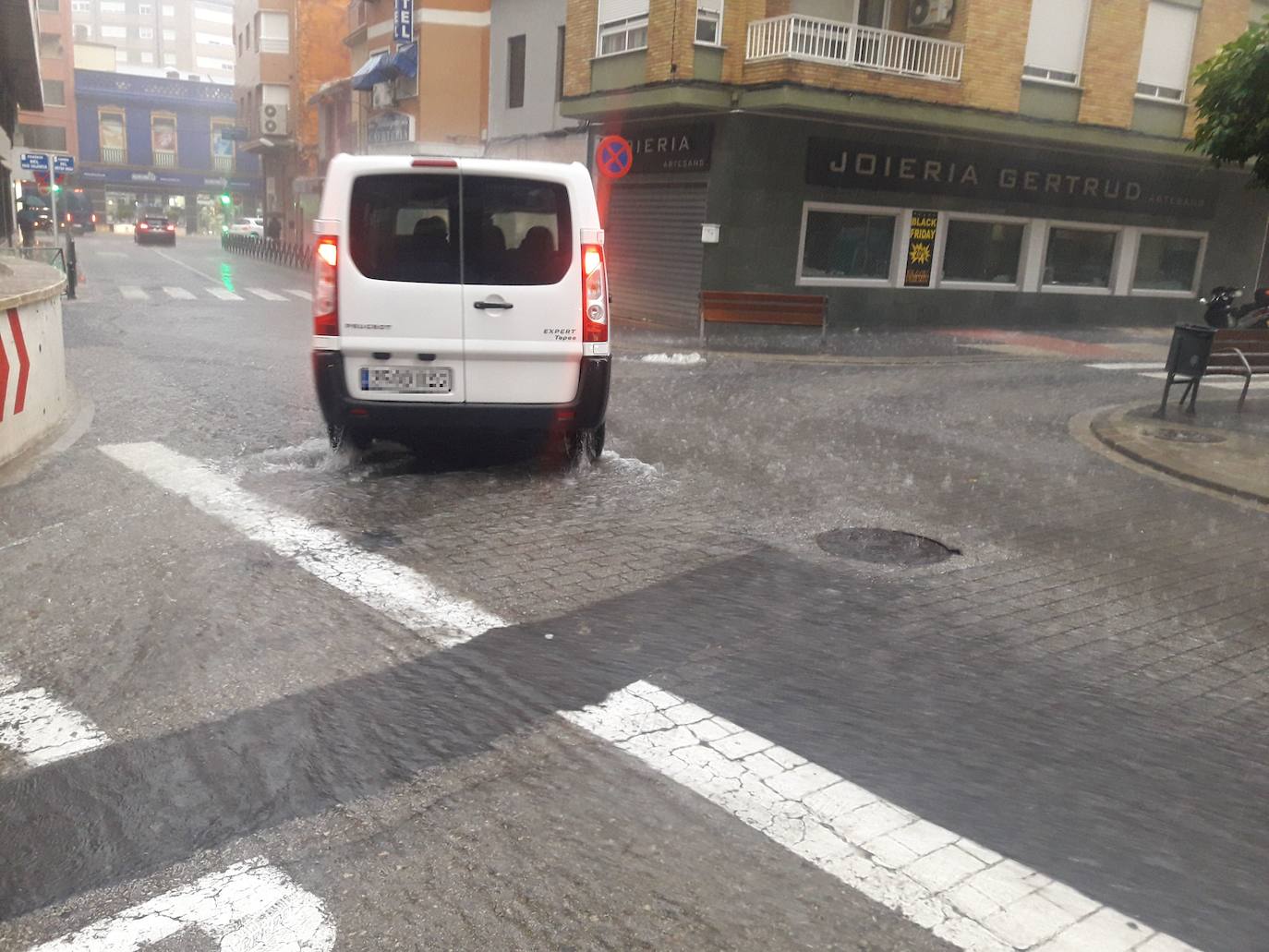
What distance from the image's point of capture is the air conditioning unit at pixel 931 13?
20.4m

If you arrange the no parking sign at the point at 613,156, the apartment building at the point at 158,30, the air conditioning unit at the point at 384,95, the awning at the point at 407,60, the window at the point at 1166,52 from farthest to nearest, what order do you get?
1. the apartment building at the point at 158,30
2. the air conditioning unit at the point at 384,95
3. the awning at the point at 407,60
4. the window at the point at 1166,52
5. the no parking sign at the point at 613,156

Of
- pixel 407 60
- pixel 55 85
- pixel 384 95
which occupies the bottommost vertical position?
pixel 384 95

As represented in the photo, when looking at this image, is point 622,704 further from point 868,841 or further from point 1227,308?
point 1227,308

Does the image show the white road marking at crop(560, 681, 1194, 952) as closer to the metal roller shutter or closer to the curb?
the curb

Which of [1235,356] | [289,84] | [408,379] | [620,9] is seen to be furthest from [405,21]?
[408,379]

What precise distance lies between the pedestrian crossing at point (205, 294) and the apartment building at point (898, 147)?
7431 millimetres

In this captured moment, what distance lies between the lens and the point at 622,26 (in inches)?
835

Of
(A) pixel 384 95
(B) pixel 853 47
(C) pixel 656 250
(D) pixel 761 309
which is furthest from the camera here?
(A) pixel 384 95

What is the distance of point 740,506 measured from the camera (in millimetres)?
7188

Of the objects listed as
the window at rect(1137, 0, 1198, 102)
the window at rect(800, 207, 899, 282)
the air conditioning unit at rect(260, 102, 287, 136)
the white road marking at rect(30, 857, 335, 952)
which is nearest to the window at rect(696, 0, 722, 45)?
the window at rect(800, 207, 899, 282)

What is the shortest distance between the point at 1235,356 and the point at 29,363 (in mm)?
11295

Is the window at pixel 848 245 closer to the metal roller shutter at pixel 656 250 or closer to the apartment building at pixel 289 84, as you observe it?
the metal roller shutter at pixel 656 250

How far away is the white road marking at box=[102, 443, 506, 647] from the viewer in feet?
16.3

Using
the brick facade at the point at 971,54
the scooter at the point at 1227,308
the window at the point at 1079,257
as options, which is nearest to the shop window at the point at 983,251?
the window at the point at 1079,257
